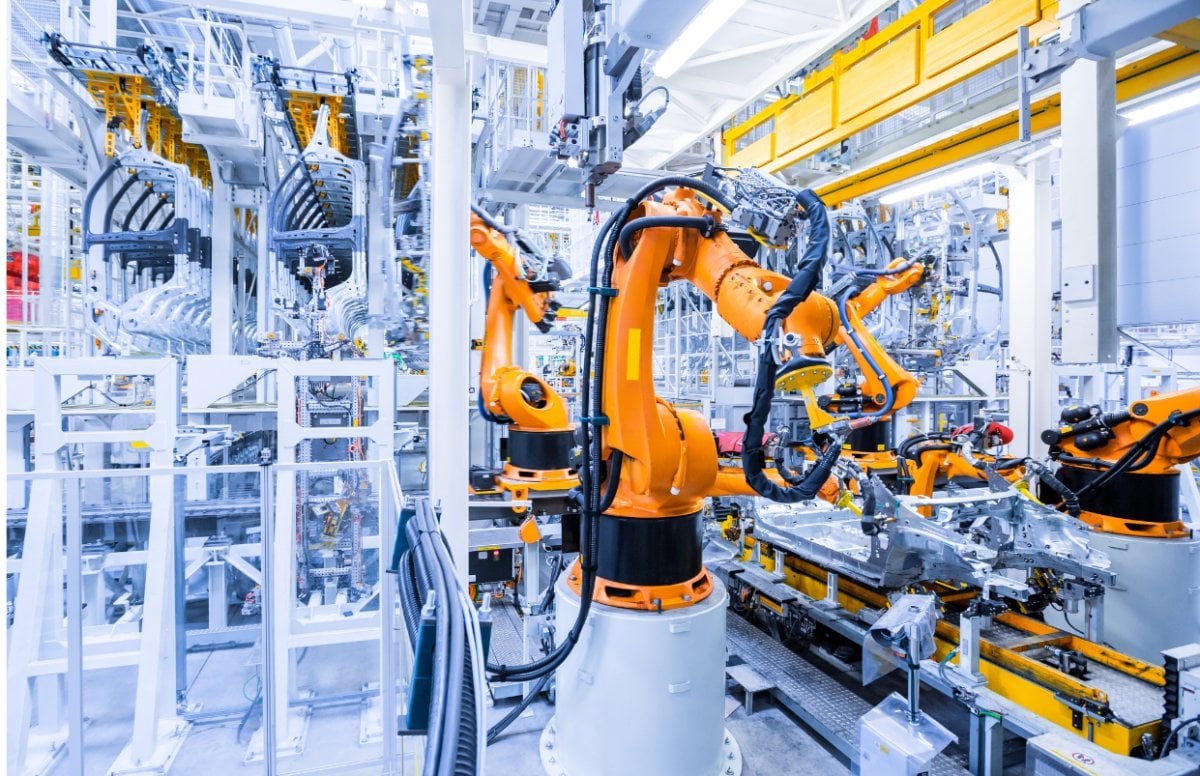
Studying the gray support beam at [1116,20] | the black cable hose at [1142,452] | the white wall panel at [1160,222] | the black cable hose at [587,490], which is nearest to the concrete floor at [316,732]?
the black cable hose at [587,490]

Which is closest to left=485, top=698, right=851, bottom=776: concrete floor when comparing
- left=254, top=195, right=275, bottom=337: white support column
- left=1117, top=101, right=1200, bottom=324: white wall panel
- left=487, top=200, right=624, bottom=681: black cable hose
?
left=487, top=200, right=624, bottom=681: black cable hose

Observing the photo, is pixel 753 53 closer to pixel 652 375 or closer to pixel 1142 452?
pixel 652 375

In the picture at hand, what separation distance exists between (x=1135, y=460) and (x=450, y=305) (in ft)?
15.9

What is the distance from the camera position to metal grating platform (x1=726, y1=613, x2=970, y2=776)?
11.8 ft

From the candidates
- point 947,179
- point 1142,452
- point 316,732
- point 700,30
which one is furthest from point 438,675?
point 947,179

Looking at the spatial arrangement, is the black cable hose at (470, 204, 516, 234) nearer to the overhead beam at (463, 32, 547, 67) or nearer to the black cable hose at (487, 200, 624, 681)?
the overhead beam at (463, 32, 547, 67)

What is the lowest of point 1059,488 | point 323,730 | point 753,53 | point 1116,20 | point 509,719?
point 323,730

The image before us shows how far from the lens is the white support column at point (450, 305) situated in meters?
3.44

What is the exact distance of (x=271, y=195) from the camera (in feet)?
22.9

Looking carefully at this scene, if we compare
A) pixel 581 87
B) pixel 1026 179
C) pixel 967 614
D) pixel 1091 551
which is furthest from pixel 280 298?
pixel 1026 179

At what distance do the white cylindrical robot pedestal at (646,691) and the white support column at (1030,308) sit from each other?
626 centimetres

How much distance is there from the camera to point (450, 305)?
347 cm

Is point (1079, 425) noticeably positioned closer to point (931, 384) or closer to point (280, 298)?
point (931, 384)

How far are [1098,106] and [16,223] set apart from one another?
1236 cm
